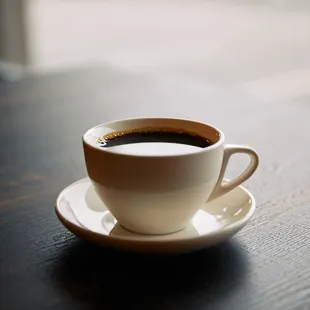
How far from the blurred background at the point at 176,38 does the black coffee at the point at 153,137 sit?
5.54 feet

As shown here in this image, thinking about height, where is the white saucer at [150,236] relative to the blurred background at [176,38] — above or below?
above

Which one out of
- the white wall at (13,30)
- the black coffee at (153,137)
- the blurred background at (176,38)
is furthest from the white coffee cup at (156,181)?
the white wall at (13,30)

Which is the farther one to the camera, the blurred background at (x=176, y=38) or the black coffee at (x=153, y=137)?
the blurred background at (x=176, y=38)

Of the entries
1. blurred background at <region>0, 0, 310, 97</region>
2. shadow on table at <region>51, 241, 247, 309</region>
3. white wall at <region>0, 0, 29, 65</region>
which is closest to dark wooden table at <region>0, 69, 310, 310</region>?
shadow on table at <region>51, 241, 247, 309</region>

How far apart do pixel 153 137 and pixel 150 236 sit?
4.1 inches

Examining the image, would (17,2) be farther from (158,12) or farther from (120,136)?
(120,136)

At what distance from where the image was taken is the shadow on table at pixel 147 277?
0.45 metres

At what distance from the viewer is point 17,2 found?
2.81 meters

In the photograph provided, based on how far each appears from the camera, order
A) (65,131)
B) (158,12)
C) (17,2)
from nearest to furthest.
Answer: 1. (65,131)
2. (17,2)
3. (158,12)

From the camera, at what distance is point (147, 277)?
0.49 metres

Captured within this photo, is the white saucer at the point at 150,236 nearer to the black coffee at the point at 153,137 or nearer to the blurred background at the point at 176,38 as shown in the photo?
the black coffee at the point at 153,137

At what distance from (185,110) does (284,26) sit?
9.80 feet

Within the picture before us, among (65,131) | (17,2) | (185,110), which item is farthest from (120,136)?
(17,2)

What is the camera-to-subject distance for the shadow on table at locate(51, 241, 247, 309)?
0.45 metres
